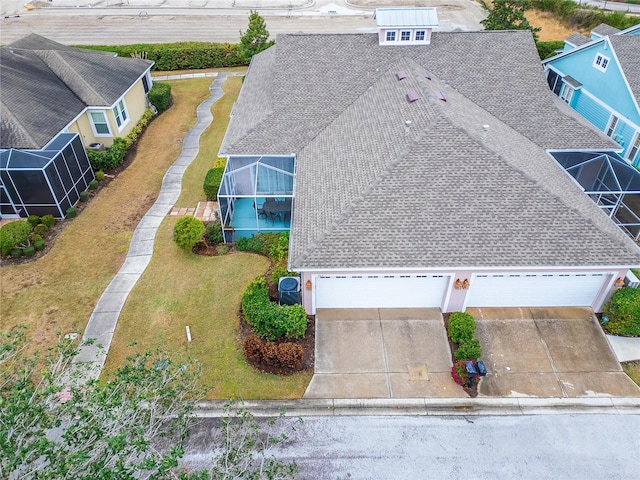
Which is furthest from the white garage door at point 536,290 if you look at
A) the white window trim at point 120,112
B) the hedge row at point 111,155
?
the white window trim at point 120,112

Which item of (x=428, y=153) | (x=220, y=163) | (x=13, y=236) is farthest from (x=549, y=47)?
(x=13, y=236)

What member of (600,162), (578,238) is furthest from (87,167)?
(600,162)

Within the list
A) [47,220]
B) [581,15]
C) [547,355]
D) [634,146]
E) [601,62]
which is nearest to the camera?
[547,355]

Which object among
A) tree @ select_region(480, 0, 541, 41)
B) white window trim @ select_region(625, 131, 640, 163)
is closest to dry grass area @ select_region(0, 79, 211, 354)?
white window trim @ select_region(625, 131, 640, 163)

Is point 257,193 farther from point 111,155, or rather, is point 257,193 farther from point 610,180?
point 610,180

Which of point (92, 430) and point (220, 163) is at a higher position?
point (92, 430)

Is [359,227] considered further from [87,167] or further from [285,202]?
[87,167]

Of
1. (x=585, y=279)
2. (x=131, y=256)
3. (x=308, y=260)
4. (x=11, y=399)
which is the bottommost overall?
(x=131, y=256)

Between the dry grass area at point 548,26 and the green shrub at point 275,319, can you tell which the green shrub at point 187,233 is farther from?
the dry grass area at point 548,26
